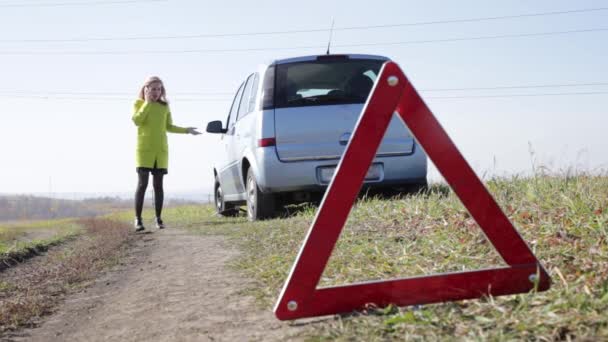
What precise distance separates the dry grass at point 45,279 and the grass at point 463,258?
1187mm

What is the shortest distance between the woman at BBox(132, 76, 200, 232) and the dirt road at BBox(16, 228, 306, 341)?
3.72 metres

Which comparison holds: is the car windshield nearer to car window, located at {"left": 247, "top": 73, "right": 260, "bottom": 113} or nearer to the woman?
car window, located at {"left": 247, "top": 73, "right": 260, "bottom": 113}

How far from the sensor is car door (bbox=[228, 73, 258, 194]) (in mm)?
7918

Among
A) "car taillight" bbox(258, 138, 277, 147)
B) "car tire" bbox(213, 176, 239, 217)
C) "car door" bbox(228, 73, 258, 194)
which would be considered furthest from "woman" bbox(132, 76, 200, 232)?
"car tire" bbox(213, 176, 239, 217)

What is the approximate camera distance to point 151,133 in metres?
8.74

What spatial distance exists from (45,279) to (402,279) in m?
3.26

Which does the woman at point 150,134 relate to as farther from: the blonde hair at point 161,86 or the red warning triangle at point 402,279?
the red warning triangle at point 402,279

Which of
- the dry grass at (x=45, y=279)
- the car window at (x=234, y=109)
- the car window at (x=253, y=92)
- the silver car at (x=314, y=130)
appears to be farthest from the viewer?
the car window at (x=234, y=109)

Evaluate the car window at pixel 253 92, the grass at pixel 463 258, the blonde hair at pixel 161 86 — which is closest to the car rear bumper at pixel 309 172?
the car window at pixel 253 92

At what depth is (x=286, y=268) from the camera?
392 cm

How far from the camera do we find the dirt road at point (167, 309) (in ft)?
9.03

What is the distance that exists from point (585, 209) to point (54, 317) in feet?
10.0

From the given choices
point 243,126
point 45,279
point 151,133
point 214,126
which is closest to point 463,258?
point 45,279

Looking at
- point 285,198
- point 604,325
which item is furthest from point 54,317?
point 285,198
